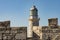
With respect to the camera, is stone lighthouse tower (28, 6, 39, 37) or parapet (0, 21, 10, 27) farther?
stone lighthouse tower (28, 6, 39, 37)

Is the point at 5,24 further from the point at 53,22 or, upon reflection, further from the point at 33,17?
the point at 33,17

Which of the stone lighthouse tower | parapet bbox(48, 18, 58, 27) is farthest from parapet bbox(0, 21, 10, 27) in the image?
the stone lighthouse tower

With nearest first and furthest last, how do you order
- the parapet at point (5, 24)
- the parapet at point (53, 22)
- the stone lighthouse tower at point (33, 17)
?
the parapet at point (5, 24) → the parapet at point (53, 22) → the stone lighthouse tower at point (33, 17)

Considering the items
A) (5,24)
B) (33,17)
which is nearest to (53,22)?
(5,24)

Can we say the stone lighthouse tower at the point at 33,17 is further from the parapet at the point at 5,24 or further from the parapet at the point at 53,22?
the parapet at the point at 5,24

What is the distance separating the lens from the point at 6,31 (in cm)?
809

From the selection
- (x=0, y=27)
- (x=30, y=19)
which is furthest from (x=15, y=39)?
(x=30, y=19)

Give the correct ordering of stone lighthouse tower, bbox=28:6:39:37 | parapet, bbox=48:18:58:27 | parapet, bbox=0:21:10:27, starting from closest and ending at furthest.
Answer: parapet, bbox=0:21:10:27
parapet, bbox=48:18:58:27
stone lighthouse tower, bbox=28:6:39:37

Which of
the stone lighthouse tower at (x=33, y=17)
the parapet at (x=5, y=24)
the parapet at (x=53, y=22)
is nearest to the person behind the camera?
the parapet at (x=5, y=24)

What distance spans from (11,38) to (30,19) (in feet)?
93.1

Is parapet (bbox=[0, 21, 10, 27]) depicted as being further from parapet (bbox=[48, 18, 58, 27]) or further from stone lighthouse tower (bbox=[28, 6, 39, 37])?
stone lighthouse tower (bbox=[28, 6, 39, 37])

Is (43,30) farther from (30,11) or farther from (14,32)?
(30,11)

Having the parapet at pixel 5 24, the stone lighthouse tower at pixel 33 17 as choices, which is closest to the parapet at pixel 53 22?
the parapet at pixel 5 24

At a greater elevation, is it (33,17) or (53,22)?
(33,17)
